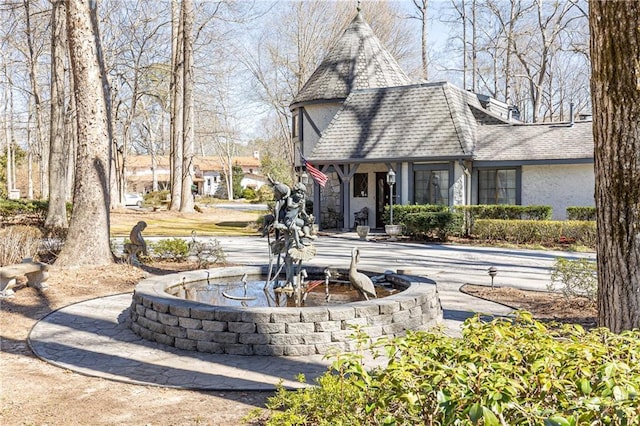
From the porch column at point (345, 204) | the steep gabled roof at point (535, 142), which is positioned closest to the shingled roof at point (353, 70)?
the porch column at point (345, 204)

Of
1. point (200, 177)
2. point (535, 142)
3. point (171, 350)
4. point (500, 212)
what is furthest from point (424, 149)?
point (200, 177)

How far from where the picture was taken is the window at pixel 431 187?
20828 mm

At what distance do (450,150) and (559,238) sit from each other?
16.2 feet

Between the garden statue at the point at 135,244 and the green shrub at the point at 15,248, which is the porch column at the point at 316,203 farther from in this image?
the green shrub at the point at 15,248

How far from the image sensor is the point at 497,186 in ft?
68.7

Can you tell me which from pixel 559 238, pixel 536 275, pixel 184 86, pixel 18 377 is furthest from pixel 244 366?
pixel 184 86

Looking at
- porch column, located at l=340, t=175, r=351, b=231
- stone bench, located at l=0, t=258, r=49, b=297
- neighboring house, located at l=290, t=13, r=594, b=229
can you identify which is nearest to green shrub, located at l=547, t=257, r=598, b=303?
stone bench, located at l=0, t=258, r=49, b=297

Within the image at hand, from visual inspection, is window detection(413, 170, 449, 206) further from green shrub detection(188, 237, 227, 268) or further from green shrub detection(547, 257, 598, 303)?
green shrub detection(547, 257, 598, 303)

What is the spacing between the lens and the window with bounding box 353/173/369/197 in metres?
23.2

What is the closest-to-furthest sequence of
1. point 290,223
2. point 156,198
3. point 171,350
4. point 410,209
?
point 171,350 < point 290,223 < point 410,209 < point 156,198

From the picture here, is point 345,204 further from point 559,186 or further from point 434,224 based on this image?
point 559,186

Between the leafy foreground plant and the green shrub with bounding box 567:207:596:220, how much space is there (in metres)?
17.3

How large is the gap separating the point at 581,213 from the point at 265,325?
15.9 meters

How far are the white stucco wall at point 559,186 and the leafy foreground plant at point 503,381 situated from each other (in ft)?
60.5
